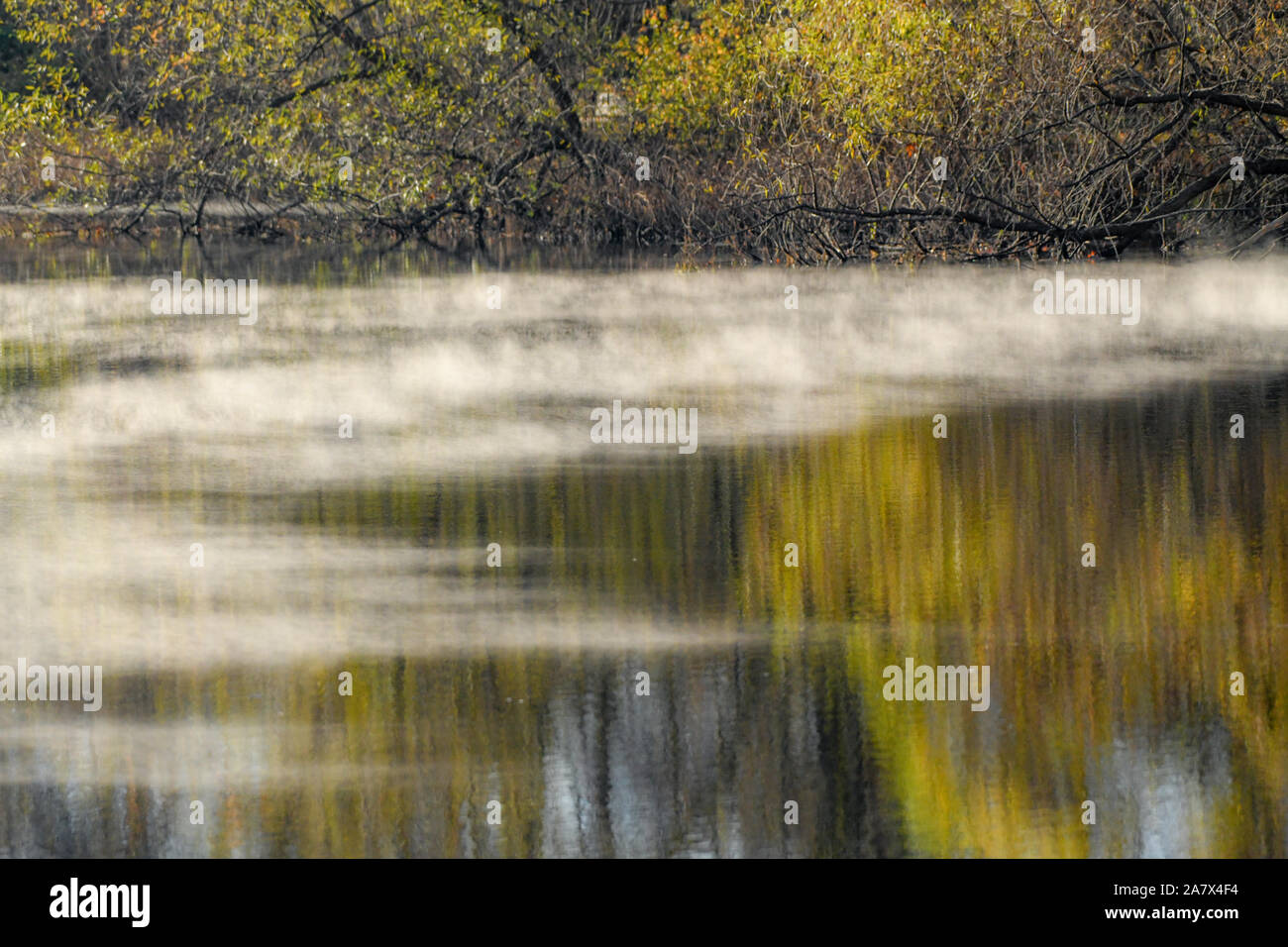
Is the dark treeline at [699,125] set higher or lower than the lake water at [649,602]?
higher

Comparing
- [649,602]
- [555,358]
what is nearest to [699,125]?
[555,358]

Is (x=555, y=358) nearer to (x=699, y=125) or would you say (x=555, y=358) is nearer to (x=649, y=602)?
(x=649, y=602)

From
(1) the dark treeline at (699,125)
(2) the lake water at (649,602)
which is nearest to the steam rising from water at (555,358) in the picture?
(2) the lake water at (649,602)

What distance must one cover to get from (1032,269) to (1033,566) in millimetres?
17048

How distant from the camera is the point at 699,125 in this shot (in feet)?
98.5

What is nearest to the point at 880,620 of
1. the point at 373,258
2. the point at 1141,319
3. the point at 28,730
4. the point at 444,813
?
the point at 444,813

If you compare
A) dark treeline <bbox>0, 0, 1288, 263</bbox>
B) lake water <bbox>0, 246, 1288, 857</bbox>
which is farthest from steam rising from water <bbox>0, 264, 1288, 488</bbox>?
dark treeline <bbox>0, 0, 1288, 263</bbox>

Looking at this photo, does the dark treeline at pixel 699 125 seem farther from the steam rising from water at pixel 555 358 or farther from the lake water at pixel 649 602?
the lake water at pixel 649 602

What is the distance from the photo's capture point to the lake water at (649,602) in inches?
236

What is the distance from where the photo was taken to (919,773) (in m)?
6.24

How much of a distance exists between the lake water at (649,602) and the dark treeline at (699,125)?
768 centimetres

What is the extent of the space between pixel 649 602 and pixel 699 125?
2237cm

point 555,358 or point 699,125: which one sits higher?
point 699,125
